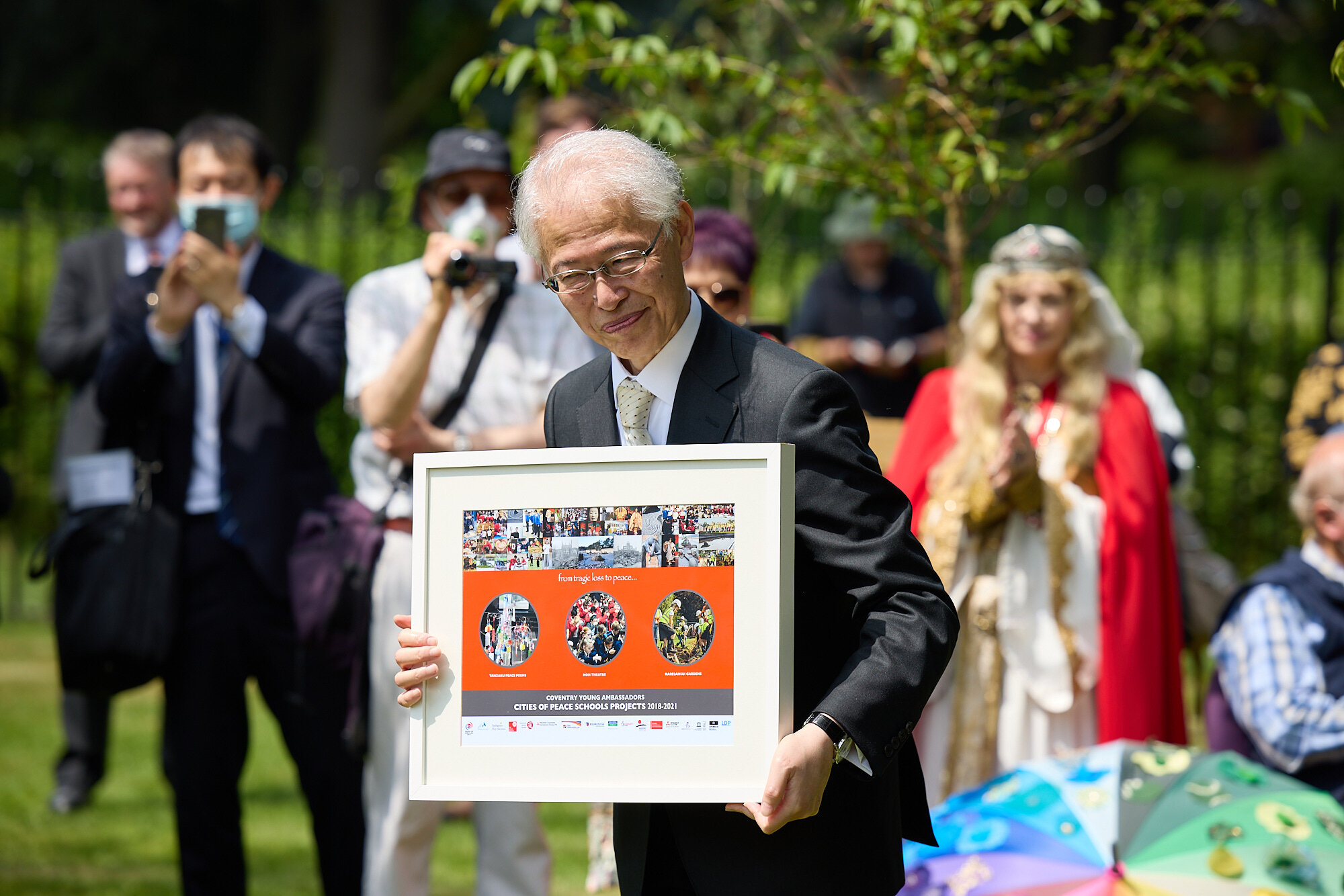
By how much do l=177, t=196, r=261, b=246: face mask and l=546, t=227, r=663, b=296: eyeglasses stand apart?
2271 mm

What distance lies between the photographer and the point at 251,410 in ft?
13.6

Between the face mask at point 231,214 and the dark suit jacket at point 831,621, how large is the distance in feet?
7.71

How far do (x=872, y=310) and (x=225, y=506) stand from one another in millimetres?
3605

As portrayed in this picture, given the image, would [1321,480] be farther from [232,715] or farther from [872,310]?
[232,715]

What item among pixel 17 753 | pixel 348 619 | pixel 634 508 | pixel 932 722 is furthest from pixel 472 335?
pixel 17 753

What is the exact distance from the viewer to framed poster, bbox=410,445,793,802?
6.68 ft

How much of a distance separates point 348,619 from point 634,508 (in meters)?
2.01

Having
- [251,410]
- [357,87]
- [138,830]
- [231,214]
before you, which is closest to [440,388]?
[251,410]

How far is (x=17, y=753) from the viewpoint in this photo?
6.81 metres

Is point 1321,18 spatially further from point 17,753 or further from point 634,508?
point 634,508

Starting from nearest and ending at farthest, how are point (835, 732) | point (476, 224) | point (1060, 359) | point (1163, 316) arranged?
point (835, 732), point (476, 224), point (1060, 359), point (1163, 316)

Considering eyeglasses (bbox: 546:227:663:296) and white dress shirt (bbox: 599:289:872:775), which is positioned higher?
eyeglasses (bbox: 546:227:663:296)

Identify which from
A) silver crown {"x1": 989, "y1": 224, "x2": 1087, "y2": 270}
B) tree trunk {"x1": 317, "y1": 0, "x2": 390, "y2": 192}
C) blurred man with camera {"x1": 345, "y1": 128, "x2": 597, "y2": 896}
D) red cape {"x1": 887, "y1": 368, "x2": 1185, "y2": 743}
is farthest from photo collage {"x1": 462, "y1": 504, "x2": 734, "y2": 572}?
tree trunk {"x1": 317, "y1": 0, "x2": 390, "y2": 192}

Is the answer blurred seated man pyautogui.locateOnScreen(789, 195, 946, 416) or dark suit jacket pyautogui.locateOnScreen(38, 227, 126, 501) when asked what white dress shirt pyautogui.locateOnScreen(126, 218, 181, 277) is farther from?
blurred seated man pyautogui.locateOnScreen(789, 195, 946, 416)
